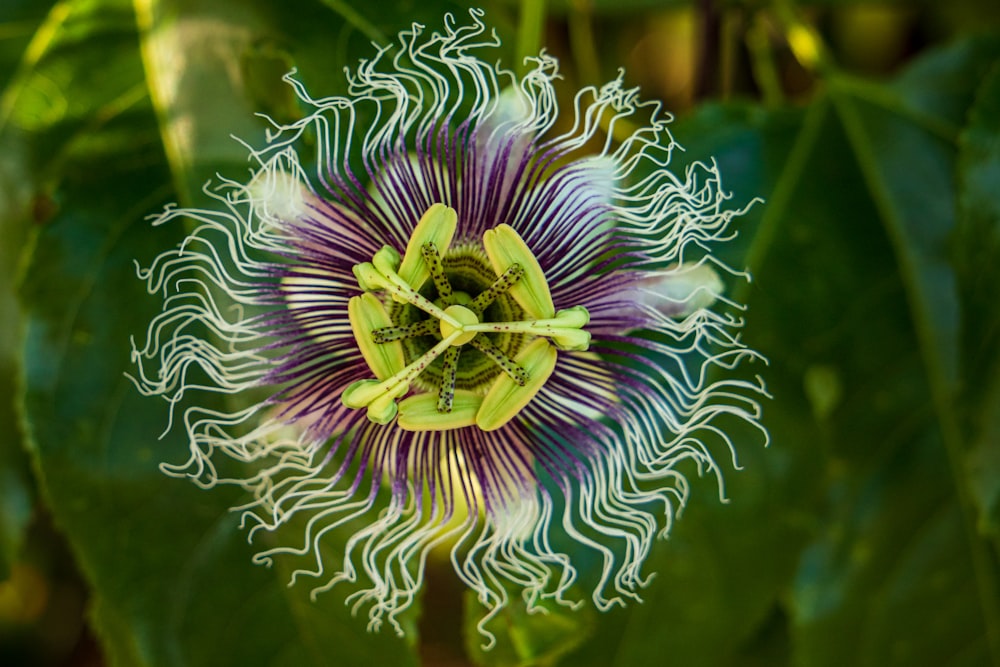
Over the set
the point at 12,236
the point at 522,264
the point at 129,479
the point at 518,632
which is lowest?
the point at 518,632

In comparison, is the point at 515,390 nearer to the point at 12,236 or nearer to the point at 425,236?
the point at 425,236

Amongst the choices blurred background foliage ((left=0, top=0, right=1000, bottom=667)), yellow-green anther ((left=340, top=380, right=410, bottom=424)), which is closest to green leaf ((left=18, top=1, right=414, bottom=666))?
blurred background foliage ((left=0, top=0, right=1000, bottom=667))

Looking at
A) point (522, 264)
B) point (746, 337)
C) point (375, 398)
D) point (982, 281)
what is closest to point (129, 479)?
point (375, 398)

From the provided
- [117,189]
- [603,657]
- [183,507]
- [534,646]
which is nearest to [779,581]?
[603,657]

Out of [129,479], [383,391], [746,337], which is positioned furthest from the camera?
[746,337]

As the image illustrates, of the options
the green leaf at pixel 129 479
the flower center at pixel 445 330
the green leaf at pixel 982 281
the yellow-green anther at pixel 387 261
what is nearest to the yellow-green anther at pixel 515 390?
the flower center at pixel 445 330

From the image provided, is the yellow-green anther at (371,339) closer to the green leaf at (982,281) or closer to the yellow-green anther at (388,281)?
the yellow-green anther at (388,281)

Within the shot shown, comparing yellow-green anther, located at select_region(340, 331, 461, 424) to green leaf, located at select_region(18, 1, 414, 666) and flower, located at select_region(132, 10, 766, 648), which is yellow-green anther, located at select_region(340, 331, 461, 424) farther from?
green leaf, located at select_region(18, 1, 414, 666)
